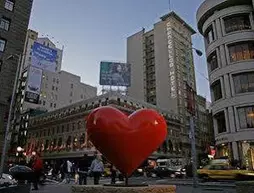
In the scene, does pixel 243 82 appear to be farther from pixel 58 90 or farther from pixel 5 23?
pixel 58 90

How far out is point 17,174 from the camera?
21.4 metres

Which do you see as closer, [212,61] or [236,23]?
[236,23]

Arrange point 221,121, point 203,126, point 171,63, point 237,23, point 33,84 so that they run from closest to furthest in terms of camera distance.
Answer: point 33,84
point 221,121
point 237,23
point 171,63
point 203,126

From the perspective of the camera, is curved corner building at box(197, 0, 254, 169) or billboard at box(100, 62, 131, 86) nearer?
curved corner building at box(197, 0, 254, 169)

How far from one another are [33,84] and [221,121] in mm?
22149

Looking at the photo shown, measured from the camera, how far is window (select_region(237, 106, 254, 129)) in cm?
3095

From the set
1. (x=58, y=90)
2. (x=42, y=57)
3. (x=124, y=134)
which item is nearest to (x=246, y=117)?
(x=42, y=57)

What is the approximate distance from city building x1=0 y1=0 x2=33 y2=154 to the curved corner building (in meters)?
22.6

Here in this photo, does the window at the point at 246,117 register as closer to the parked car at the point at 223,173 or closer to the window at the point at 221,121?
the window at the point at 221,121

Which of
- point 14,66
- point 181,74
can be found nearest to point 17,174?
point 14,66

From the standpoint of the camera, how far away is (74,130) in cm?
5538

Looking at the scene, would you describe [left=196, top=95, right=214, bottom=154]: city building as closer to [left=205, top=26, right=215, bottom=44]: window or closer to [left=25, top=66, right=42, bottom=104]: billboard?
[left=205, top=26, right=215, bottom=44]: window

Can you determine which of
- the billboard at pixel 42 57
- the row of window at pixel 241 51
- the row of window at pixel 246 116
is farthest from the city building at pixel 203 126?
the billboard at pixel 42 57

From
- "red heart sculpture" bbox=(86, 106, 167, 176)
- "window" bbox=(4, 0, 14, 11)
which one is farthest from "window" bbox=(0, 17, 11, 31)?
"red heart sculpture" bbox=(86, 106, 167, 176)
